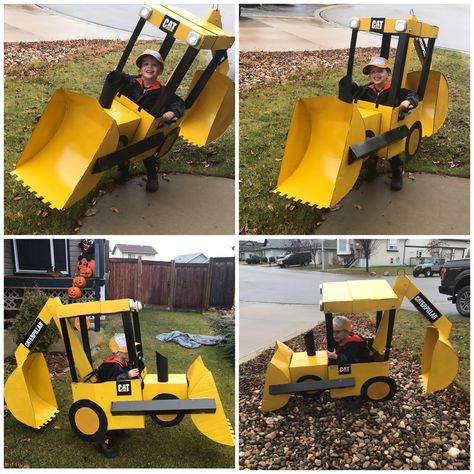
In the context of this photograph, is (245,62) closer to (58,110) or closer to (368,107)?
(368,107)

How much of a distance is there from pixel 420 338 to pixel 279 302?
5.56 ft

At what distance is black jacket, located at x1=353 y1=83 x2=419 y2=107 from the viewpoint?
4.32 m

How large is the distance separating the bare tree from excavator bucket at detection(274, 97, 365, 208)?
138 centimetres

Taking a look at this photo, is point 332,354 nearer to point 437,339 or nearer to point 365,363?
point 365,363

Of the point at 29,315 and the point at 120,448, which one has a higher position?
the point at 29,315

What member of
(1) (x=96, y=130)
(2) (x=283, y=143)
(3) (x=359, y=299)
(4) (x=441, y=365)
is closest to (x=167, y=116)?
(1) (x=96, y=130)

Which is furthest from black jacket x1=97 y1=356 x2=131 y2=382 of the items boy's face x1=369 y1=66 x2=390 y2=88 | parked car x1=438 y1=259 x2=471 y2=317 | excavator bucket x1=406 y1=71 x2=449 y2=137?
parked car x1=438 y1=259 x2=471 y2=317

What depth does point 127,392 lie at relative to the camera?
3.62 metres

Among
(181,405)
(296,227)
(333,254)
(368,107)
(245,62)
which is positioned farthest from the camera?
(245,62)

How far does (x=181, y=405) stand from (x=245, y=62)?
200 inches

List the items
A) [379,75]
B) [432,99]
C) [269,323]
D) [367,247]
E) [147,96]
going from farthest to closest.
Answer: [269,323] < [432,99] < [367,247] < [379,75] < [147,96]

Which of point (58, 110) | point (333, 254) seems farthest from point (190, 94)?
point (333, 254)

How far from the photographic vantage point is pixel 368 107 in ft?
14.0

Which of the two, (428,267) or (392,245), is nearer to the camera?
(392,245)
